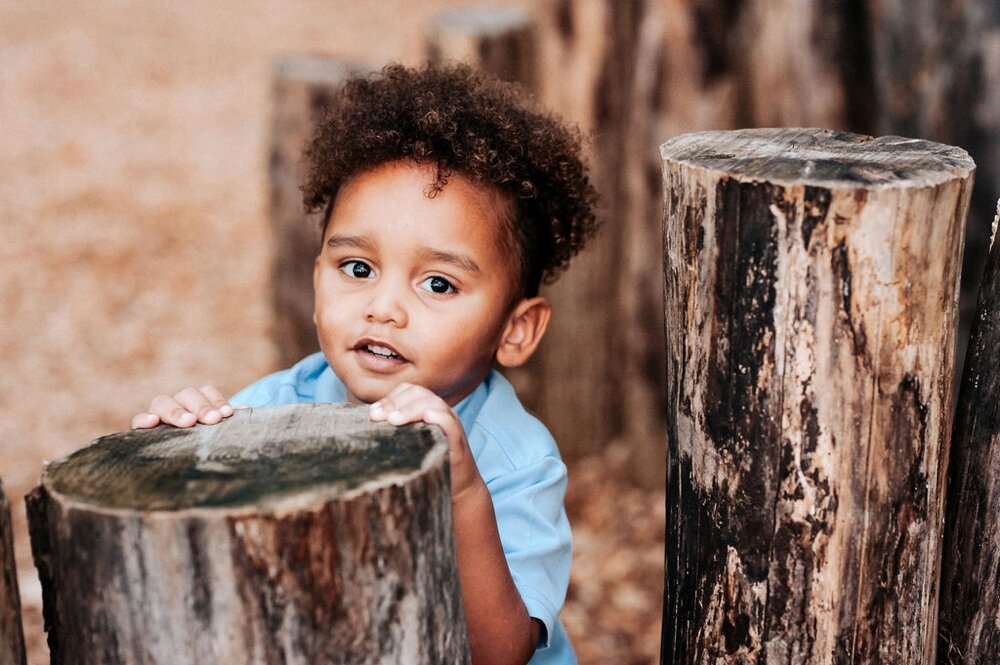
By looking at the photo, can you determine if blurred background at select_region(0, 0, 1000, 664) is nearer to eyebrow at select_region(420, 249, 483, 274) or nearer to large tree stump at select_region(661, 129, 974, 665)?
eyebrow at select_region(420, 249, 483, 274)

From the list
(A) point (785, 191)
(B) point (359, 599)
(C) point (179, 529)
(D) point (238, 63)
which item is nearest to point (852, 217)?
(A) point (785, 191)

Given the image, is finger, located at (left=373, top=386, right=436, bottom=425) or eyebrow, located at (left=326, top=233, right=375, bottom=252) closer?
finger, located at (left=373, top=386, right=436, bottom=425)

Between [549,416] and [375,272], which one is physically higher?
[375,272]

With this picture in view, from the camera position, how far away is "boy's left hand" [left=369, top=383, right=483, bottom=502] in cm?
158

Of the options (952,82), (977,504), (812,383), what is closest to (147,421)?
(812,383)

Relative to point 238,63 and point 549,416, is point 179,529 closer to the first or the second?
point 549,416

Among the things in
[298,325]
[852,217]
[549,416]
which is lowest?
[549,416]

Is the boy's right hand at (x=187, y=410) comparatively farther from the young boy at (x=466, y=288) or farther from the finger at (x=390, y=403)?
the finger at (x=390, y=403)

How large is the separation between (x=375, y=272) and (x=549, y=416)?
272 centimetres

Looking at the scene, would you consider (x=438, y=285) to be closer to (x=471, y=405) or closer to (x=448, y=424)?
(x=471, y=405)

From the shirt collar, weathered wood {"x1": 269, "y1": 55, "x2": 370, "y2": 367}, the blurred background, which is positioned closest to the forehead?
the shirt collar

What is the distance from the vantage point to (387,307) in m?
2.00

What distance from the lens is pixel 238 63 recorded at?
433 inches

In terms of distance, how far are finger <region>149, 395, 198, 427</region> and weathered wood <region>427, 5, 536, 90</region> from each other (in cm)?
265
